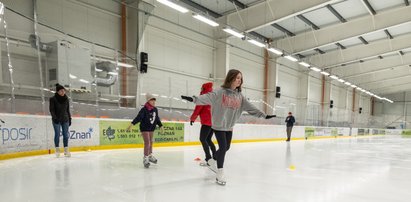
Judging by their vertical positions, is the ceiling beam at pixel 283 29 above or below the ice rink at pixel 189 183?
above

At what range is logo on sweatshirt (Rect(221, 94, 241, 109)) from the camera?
3.29 metres

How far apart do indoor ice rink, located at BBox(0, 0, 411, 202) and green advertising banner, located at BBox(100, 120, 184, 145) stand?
3 cm

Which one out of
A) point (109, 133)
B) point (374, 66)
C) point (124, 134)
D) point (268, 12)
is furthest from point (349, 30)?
point (109, 133)

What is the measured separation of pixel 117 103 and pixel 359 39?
18.4 meters

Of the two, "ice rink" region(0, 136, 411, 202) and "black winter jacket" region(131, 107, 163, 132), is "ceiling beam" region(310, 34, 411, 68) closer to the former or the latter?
"ice rink" region(0, 136, 411, 202)

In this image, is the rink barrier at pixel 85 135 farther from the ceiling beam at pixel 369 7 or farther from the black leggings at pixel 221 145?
the ceiling beam at pixel 369 7

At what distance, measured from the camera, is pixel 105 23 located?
11281mm

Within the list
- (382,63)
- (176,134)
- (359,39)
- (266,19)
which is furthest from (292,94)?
(176,134)

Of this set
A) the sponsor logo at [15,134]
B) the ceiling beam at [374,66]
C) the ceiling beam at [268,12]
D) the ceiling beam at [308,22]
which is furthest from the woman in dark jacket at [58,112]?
the ceiling beam at [374,66]

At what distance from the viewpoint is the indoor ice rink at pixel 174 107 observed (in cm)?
330

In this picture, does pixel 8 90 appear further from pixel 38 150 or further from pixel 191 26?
pixel 191 26

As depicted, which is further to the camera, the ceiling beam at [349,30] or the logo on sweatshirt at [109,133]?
the ceiling beam at [349,30]

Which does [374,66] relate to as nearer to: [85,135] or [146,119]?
[85,135]

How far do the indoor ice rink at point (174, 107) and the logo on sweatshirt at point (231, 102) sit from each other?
17 mm
